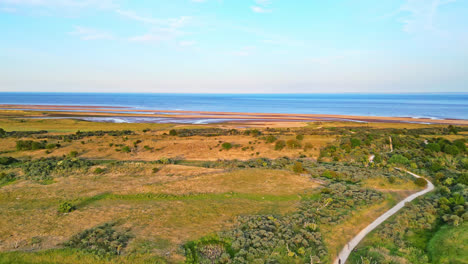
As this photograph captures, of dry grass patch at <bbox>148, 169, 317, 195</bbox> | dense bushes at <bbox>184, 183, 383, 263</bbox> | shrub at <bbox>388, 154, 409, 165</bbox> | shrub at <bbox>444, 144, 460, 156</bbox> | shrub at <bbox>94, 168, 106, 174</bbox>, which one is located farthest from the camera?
shrub at <bbox>444, 144, 460, 156</bbox>

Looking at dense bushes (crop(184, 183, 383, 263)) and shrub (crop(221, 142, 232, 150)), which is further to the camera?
shrub (crop(221, 142, 232, 150))

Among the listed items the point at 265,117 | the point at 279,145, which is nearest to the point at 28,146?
the point at 279,145

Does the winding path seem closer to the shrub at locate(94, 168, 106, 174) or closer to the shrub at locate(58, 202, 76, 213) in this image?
the shrub at locate(58, 202, 76, 213)

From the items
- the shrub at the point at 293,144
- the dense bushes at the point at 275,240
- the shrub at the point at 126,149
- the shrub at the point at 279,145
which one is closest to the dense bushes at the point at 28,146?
the shrub at the point at 126,149

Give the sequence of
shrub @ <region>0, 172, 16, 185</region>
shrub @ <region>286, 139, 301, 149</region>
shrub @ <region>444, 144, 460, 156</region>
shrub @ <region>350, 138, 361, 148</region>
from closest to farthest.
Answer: shrub @ <region>0, 172, 16, 185</region>
shrub @ <region>444, 144, 460, 156</region>
shrub @ <region>350, 138, 361, 148</region>
shrub @ <region>286, 139, 301, 149</region>

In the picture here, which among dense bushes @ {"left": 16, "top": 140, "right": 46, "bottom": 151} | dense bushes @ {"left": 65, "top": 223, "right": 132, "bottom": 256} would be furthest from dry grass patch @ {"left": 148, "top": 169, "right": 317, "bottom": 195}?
dense bushes @ {"left": 16, "top": 140, "right": 46, "bottom": 151}

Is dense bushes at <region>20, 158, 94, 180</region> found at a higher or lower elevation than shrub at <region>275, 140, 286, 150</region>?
lower

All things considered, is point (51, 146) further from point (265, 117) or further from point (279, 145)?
point (265, 117)

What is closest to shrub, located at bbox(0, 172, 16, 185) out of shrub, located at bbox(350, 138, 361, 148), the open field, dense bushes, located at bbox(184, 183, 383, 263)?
the open field

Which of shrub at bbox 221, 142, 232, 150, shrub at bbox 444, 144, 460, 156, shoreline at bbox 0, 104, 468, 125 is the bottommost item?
shrub at bbox 221, 142, 232, 150
